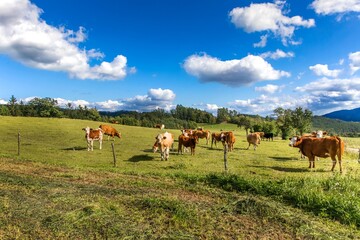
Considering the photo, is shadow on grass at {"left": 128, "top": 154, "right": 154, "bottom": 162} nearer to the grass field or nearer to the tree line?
the grass field

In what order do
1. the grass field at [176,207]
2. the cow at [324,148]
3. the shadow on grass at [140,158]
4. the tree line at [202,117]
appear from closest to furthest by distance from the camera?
the grass field at [176,207] < the cow at [324,148] < the shadow on grass at [140,158] < the tree line at [202,117]

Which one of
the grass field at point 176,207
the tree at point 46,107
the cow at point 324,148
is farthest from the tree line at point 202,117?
the grass field at point 176,207

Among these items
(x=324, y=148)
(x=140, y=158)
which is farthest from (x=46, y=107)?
(x=324, y=148)

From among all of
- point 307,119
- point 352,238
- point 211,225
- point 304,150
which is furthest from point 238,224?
point 307,119

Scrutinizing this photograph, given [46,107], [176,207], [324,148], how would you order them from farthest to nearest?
1. [46,107]
2. [324,148]
3. [176,207]

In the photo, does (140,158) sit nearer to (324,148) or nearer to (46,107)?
(324,148)

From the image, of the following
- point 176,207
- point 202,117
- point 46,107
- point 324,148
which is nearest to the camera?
point 176,207

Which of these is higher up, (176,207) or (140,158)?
(176,207)

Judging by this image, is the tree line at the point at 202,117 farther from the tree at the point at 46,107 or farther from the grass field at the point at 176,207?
the grass field at the point at 176,207

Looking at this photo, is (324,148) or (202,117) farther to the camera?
(202,117)

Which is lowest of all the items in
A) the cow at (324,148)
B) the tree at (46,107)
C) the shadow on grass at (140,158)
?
the shadow on grass at (140,158)

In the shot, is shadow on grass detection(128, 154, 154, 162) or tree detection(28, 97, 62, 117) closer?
shadow on grass detection(128, 154, 154, 162)

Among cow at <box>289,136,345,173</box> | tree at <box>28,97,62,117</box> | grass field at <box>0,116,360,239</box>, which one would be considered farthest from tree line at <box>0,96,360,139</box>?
grass field at <box>0,116,360,239</box>

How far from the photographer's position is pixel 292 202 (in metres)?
10.5
